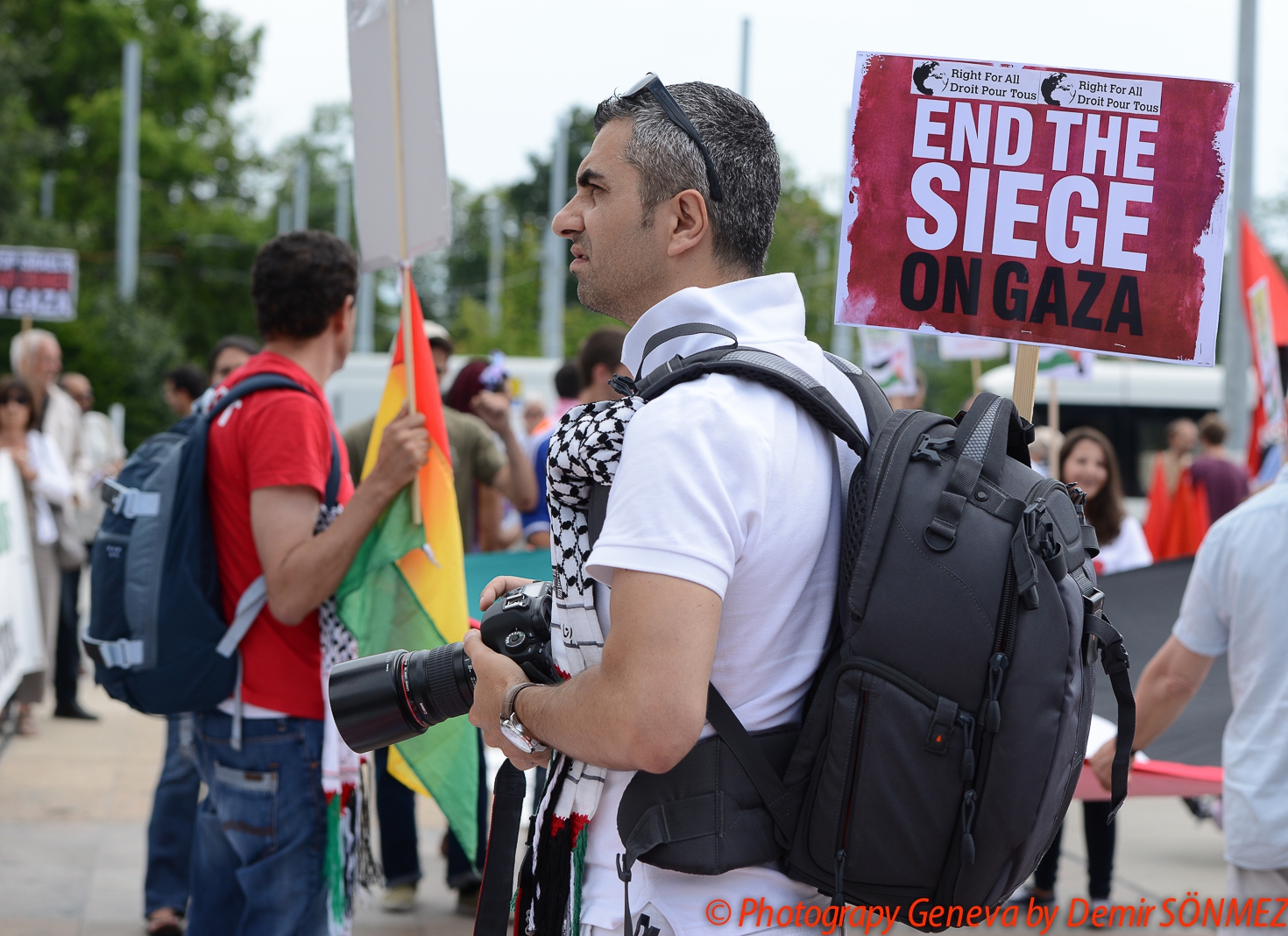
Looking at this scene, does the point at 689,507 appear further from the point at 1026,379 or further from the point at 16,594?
the point at 16,594

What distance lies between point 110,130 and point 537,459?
36.0 meters

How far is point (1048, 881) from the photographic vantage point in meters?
5.16

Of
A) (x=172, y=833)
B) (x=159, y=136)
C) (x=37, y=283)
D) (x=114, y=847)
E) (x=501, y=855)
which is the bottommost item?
(x=114, y=847)

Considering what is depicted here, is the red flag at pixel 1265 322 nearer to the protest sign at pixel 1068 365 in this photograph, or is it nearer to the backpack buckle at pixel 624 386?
the protest sign at pixel 1068 365

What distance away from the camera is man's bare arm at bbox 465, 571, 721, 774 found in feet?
5.05

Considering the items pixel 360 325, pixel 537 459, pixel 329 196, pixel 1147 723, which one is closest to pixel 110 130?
pixel 360 325

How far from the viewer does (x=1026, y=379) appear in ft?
7.18

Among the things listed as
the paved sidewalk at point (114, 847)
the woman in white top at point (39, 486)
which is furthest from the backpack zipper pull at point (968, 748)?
the woman in white top at point (39, 486)

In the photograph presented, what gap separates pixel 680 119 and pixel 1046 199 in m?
0.72

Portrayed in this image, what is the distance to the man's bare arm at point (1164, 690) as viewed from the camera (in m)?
3.00

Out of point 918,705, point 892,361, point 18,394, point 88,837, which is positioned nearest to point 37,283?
point 18,394

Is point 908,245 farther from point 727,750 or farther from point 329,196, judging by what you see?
point 329,196

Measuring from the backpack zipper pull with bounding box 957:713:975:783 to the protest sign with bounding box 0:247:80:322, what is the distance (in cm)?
1199

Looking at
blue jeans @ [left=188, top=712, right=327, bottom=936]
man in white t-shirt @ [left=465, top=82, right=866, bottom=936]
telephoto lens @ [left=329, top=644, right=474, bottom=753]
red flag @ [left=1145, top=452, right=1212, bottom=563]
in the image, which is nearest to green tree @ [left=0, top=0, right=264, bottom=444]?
red flag @ [left=1145, top=452, right=1212, bottom=563]
